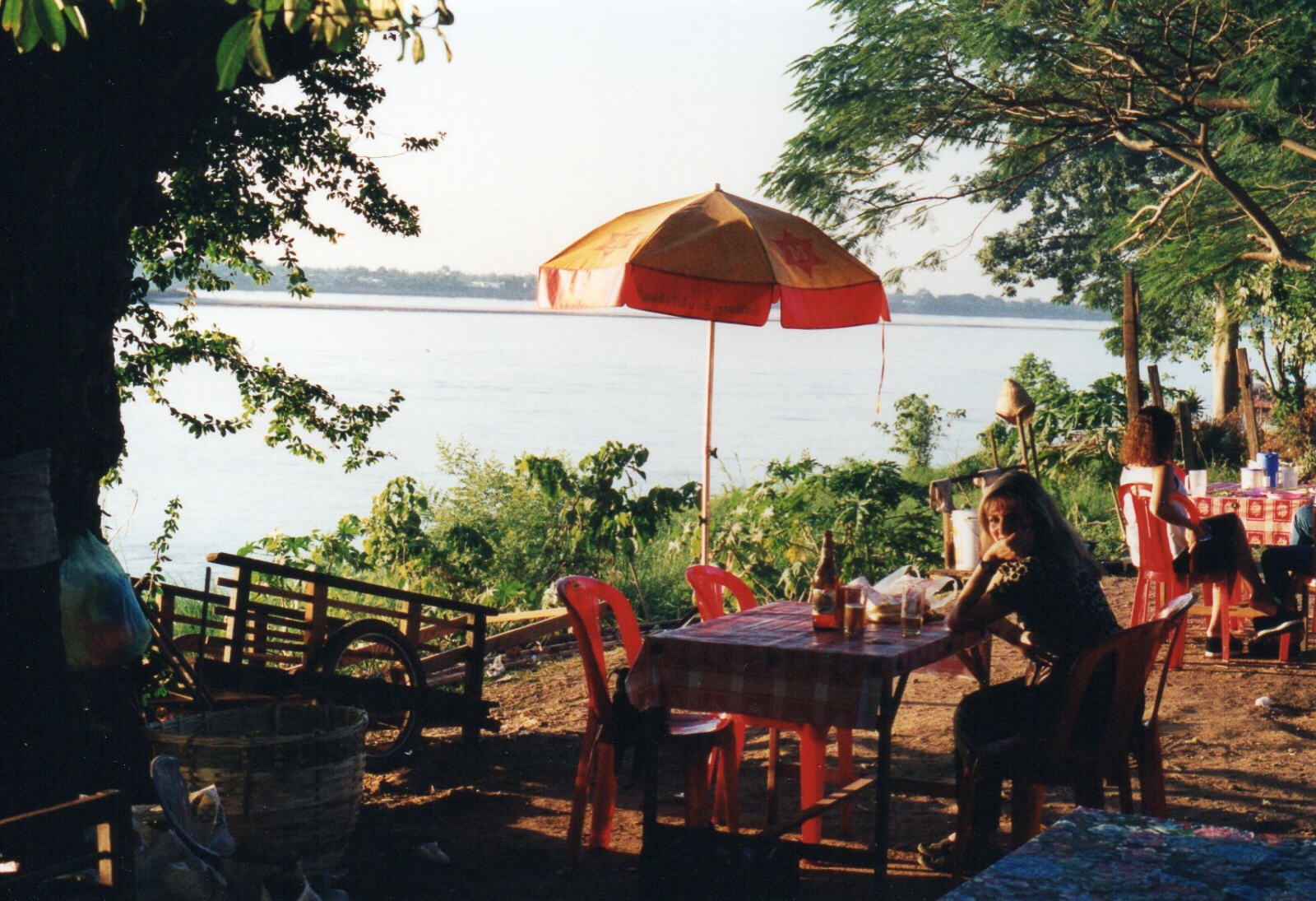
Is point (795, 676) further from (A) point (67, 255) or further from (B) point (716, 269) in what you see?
(A) point (67, 255)

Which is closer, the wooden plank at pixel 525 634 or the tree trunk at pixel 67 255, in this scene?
the tree trunk at pixel 67 255

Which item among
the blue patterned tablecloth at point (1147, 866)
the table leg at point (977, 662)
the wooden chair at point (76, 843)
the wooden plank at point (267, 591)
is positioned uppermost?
the blue patterned tablecloth at point (1147, 866)

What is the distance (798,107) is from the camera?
14.2 metres

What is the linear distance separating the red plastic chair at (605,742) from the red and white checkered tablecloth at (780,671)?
11.4 inches

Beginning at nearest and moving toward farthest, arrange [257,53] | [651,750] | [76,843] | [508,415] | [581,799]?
[257,53], [76,843], [651,750], [581,799], [508,415]

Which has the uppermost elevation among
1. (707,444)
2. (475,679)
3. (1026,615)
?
(707,444)

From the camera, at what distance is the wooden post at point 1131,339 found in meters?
10.7

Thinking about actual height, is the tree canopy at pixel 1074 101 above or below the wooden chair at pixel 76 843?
above

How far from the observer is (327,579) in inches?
227

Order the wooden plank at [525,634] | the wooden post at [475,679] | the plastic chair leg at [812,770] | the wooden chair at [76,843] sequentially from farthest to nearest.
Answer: the wooden plank at [525,634] → the wooden post at [475,679] → the plastic chair leg at [812,770] → the wooden chair at [76,843]

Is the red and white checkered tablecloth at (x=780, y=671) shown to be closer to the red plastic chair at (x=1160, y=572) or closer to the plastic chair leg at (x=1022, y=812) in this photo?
the plastic chair leg at (x=1022, y=812)

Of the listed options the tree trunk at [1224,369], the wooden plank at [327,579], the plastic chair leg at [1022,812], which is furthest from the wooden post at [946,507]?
the tree trunk at [1224,369]

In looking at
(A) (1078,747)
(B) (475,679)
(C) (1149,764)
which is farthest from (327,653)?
(C) (1149,764)

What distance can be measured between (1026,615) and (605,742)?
147cm
